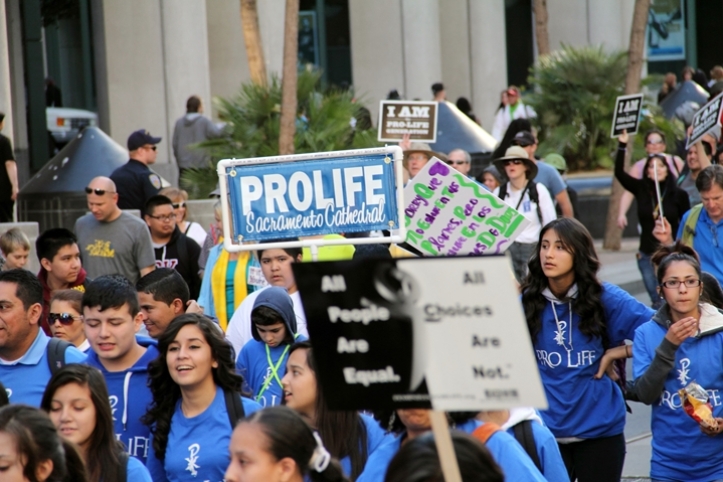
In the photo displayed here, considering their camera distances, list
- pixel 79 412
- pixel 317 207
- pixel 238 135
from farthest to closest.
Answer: pixel 238 135 < pixel 317 207 < pixel 79 412

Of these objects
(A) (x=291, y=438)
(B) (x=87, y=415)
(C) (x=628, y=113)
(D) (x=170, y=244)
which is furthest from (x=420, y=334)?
(C) (x=628, y=113)

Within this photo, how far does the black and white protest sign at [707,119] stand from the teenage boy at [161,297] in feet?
22.0

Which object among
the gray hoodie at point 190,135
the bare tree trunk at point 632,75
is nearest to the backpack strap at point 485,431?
the gray hoodie at point 190,135

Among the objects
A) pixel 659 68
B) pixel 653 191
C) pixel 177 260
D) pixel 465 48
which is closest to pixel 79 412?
pixel 177 260

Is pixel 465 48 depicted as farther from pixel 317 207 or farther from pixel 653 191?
pixel 317 207

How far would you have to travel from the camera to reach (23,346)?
5.96 m

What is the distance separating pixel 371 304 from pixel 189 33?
19.3 m

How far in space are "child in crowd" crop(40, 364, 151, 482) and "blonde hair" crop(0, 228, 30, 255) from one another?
4.20 meters

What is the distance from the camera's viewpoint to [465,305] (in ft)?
10.9

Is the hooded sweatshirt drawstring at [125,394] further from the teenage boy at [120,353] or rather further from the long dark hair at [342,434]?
the long dark hair at [342,434]

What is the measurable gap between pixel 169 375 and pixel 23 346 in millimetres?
893

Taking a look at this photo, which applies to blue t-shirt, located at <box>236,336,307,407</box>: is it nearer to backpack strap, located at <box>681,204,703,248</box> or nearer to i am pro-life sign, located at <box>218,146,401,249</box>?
i am pro-life sign, located at <box>218,146,401,249</box>

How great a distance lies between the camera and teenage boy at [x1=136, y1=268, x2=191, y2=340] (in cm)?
679

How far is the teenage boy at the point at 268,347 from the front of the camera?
6301 millimetres
